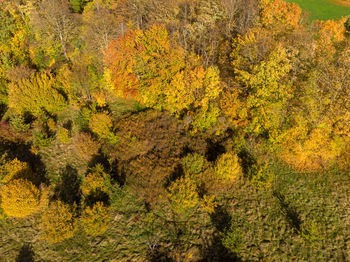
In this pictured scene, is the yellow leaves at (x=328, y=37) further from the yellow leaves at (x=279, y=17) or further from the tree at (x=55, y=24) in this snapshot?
the tree at (x=55, y=24)

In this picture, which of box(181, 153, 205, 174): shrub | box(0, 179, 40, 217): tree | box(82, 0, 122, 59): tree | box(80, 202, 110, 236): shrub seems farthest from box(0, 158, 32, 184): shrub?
box(82, 0, 122, 59): tree

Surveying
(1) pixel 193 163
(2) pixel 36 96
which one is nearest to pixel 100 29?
(2) pixel 36 96

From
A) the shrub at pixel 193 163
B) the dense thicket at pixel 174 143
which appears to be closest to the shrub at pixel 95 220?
the dense thicket at pixel 174 143

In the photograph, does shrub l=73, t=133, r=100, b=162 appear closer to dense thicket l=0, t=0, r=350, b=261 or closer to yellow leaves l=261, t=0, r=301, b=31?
dense thicket l=0, t=0, r=350, b=261

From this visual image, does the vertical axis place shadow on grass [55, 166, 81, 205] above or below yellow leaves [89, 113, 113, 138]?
below

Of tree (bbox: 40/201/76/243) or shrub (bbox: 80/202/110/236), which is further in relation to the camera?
shrub (bbox: 80/202/110/236)

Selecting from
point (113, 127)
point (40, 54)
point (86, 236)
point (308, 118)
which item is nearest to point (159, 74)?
point (113, 127)

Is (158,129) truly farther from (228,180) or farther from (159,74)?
(228,180)
